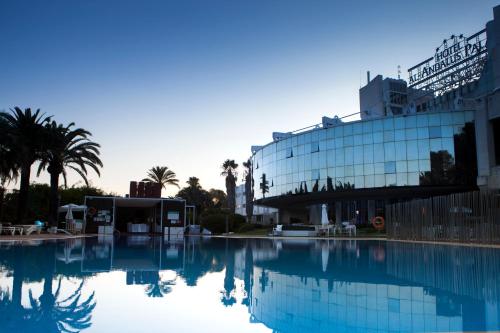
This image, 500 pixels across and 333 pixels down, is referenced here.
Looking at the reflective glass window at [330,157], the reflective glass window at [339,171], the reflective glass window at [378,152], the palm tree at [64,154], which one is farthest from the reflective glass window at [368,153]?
the palm tree at [64,154]

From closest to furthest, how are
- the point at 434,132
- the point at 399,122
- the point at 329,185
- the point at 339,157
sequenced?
the point at 434,132
the point at 399,122
the point at 339,157
the point at 329,185

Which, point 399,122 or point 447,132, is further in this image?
point 399,122

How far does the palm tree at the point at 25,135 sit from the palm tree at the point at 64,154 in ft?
2.17

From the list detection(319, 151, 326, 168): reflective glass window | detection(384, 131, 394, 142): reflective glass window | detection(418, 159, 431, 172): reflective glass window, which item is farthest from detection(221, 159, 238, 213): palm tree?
detection(418, 159, 431, 172): reflective glass window

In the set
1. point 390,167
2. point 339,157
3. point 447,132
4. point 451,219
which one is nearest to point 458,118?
point 447,132

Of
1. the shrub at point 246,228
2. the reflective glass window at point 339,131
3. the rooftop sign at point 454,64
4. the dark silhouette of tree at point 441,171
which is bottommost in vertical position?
the shrub at point 246,228

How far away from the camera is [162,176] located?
5706 cm

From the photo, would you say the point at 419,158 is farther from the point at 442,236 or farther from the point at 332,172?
the point at 442,236

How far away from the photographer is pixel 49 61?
2072 centimetres

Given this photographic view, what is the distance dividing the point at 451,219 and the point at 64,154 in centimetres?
2906

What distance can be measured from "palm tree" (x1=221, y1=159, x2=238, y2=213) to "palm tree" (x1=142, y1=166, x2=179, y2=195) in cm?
1445

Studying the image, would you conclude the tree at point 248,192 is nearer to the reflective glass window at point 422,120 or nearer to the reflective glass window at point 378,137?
the reflective glass window at point 378,137

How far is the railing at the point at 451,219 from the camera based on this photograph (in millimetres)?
21000

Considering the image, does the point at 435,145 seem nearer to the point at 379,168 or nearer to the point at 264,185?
the point at 379,168
